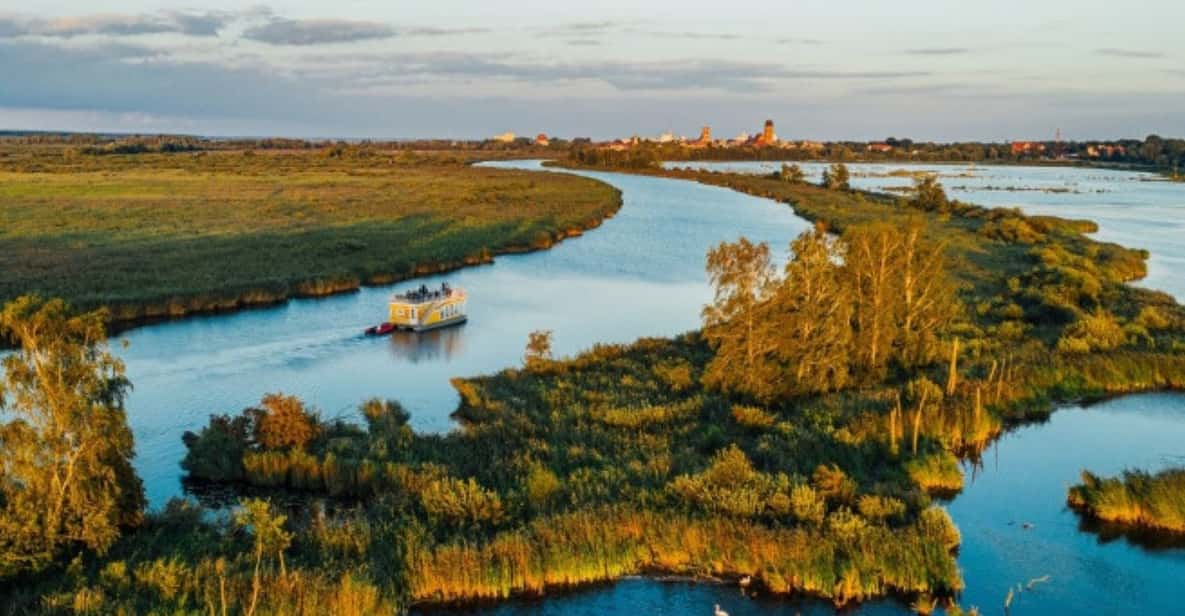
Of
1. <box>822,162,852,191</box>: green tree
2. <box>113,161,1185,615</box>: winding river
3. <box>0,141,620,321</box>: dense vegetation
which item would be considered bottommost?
<box>113,161,1185,615</box>: winding river

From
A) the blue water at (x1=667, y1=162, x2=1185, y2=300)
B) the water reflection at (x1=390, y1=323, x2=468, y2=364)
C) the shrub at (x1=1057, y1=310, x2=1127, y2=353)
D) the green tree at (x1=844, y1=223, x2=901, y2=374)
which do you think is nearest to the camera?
the green tree at (x1=844, y1=223, x2=901, y2=374)

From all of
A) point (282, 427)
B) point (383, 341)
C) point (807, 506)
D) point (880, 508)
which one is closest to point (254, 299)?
point (383, 341)

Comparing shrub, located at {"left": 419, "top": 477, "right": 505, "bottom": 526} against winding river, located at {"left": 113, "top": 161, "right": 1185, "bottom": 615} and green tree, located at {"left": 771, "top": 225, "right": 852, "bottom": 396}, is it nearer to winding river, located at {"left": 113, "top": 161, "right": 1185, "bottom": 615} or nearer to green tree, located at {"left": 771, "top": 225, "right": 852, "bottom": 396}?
winding river, located at {"left": 113, "top": 161, "right": 1185, "bottom": 615}

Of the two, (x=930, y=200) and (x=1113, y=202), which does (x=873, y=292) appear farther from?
(x=1113, y=202)

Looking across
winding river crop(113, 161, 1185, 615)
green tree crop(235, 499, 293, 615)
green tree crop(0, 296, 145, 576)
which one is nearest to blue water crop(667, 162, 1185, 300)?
winding river crop(113, 161, 1185, 615)

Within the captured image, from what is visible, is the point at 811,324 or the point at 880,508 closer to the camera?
the point at 880,508

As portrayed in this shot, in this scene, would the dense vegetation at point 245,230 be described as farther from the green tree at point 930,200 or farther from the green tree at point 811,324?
the green tree at point 930,200

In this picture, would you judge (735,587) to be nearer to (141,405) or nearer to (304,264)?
(141,405)
